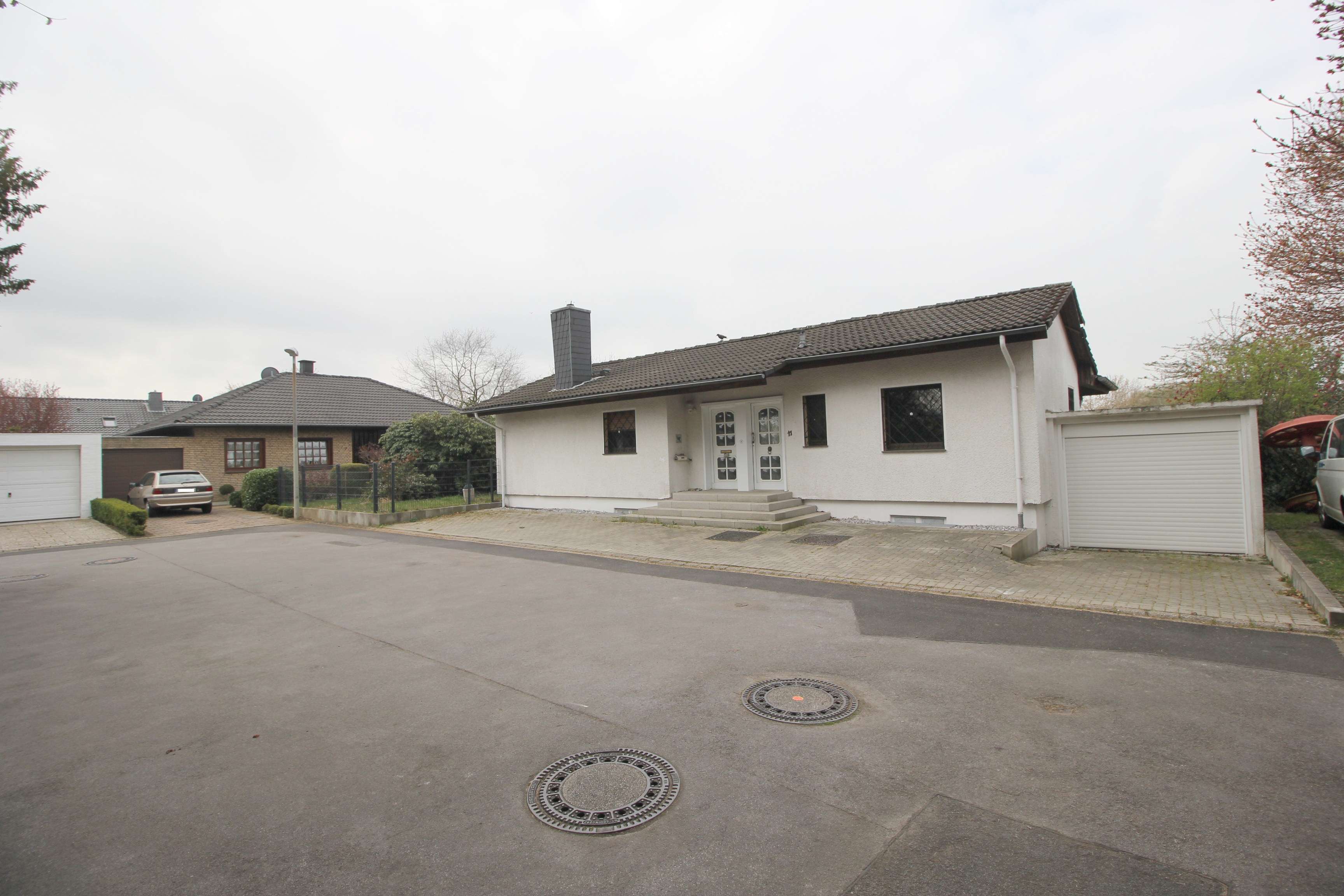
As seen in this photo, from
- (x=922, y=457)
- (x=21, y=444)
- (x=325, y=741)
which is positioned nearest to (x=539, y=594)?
(x=325, y=741)

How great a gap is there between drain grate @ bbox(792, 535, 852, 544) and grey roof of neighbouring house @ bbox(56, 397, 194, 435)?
1566 inches

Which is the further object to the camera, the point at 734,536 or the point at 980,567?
the point at 734,536

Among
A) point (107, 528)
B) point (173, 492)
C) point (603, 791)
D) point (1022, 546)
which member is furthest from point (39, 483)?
point (1022, 546)

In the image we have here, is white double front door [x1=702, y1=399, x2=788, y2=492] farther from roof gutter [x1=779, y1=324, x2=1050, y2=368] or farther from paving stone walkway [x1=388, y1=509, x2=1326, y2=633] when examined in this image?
paving stone walkway [x1=388, y1=509, x2=1326, y2=633]

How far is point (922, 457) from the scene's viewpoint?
474 inches

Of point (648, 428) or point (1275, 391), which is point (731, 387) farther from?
point (1275, 391)

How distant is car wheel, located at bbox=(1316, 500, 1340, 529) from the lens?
11469mm

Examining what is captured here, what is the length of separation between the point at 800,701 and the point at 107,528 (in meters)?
20.8

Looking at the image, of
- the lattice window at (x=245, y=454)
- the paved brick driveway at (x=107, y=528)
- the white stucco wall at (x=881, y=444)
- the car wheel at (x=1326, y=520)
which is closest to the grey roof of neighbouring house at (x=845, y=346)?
the white stucco wall at (x=881, y=444)

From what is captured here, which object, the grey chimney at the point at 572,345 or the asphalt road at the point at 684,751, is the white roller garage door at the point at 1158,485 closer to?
the asphalt road at the point at 684,751

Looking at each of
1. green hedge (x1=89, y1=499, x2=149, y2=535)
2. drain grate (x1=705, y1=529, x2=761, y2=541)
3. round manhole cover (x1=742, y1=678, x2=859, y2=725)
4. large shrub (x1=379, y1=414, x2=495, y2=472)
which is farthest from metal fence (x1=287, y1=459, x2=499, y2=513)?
round manhole cover (x1=742, y1=678, x2=859, y2=725)

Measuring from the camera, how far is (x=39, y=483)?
65.9 ft

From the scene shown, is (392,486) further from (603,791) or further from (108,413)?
(108,413)

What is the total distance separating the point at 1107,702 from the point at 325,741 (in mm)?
4926
